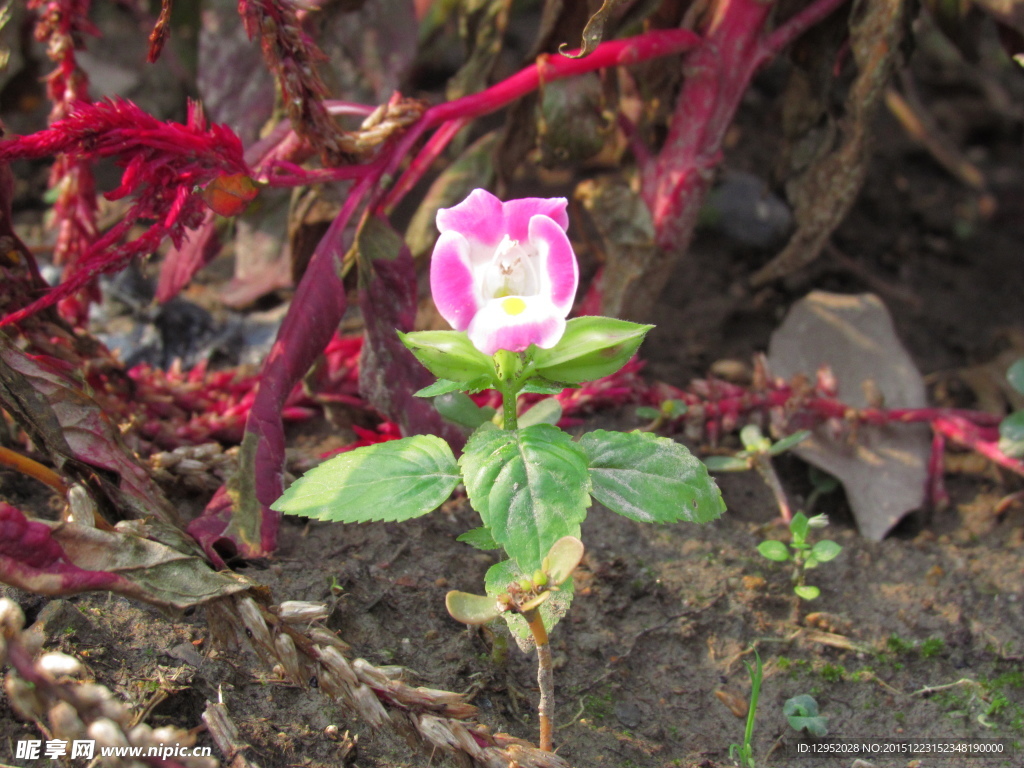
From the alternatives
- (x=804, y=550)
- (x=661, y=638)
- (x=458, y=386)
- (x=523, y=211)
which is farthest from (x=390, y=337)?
(x=804, y=550)

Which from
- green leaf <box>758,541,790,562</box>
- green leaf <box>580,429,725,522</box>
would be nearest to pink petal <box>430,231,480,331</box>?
green leaf <box>580,429,725,522</box>

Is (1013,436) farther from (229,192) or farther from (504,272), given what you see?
(229,192)

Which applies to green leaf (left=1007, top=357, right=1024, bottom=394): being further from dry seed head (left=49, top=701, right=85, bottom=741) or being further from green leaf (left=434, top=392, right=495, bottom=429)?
dry seed head (left=49, top=701, right=85, bottom=741)

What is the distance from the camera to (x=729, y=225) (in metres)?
2.59

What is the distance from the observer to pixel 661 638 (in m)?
1.39

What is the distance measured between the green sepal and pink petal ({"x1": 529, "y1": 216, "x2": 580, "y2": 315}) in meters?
0.13

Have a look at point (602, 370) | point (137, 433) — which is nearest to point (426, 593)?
point (602, 370)

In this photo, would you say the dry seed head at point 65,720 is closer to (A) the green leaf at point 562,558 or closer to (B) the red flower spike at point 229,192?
(A) the green leaf at point 562,558

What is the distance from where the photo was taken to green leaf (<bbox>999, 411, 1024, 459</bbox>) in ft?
5.50

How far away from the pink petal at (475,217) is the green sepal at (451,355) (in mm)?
128

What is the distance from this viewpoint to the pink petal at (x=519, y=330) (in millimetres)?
969

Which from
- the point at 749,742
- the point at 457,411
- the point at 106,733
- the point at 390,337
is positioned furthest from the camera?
the point at 390,337

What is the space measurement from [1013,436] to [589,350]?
1084 millimetres

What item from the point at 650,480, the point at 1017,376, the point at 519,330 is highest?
the point at 519,330
